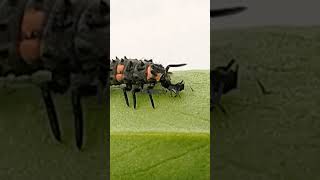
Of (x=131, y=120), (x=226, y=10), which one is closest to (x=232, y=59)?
(x=226, y=10)

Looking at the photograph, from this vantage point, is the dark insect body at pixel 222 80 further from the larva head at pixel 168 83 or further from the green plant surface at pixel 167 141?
the larva head at pixel 168 83

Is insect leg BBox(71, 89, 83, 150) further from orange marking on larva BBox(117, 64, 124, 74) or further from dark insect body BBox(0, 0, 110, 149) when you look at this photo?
orange marking on larva BBox(117, 64, 124, 74)

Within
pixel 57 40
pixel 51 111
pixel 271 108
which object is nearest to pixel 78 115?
pixel 51 111

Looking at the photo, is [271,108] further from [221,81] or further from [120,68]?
[120,68]

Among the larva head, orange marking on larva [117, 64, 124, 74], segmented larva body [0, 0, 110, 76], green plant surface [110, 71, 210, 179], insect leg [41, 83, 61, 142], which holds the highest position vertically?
segmented larva body [0, 0, 110, 76]

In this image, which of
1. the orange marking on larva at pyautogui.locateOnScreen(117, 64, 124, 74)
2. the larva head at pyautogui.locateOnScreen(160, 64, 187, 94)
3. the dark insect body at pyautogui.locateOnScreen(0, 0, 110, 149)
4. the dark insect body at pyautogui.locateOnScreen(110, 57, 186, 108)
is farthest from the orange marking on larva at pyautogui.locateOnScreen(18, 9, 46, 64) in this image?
the orange marking on larva at pyautogui.locateOnScreen(117, 64, 124, 74)

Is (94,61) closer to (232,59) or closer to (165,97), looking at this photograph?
(232,59)

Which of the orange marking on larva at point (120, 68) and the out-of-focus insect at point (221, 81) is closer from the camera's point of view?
the out-of-focus insect at point (221, 81)

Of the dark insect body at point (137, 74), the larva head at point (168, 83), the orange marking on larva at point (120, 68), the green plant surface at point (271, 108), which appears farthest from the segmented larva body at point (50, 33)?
the orange marking on larva at point (120, 68)
